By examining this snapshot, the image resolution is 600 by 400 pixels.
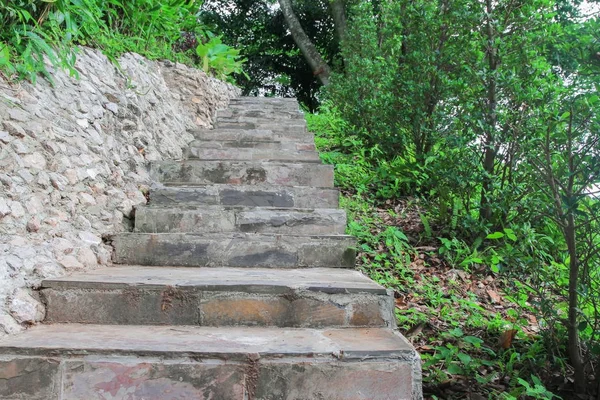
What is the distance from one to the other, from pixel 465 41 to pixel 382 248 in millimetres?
1467

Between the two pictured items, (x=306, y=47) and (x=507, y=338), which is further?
(x=306, y=47)

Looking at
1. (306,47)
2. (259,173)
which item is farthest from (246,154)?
(306,47)

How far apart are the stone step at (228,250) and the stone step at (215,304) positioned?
1.82 ft

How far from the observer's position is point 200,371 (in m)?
1.42

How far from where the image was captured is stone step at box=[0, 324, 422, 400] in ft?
4.61

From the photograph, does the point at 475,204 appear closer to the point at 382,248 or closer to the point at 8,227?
the point at 382,248

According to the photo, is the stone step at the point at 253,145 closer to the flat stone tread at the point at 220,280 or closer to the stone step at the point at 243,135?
the stone step at the point at 243,135

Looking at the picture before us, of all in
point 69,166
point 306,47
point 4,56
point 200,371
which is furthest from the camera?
point 306,47

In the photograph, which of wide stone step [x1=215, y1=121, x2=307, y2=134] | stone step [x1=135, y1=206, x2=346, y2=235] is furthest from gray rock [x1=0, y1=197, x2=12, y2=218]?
wide stone step [x1=215, y1=121, x2=307, y2=134]

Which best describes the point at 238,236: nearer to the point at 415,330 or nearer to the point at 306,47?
the point at 415,330

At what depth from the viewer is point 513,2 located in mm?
2922

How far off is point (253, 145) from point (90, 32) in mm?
1472

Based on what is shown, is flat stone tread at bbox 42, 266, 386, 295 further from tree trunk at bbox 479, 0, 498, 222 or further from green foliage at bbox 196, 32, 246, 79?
green foliage at bbox 196, 32, 246, 79

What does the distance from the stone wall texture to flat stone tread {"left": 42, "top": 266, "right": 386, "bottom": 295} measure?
5.4 inches
